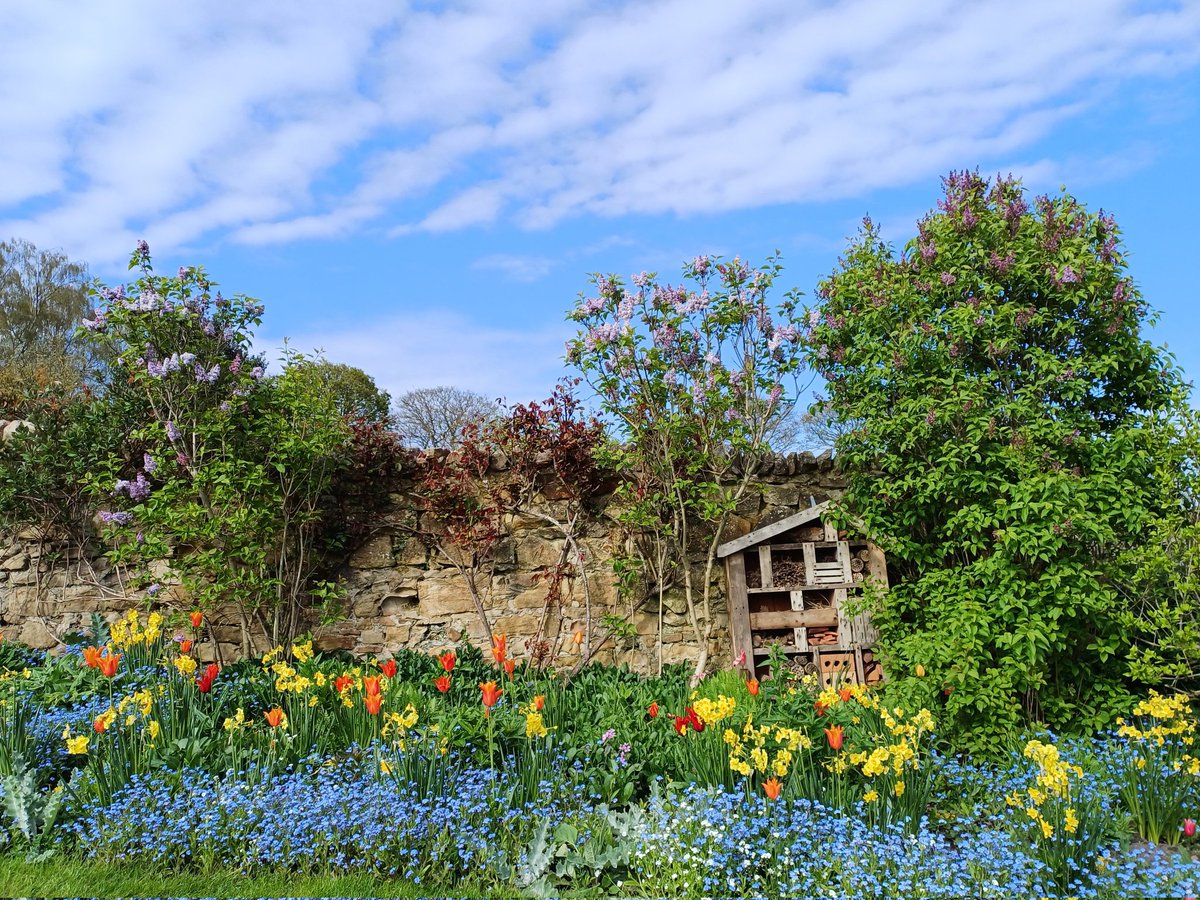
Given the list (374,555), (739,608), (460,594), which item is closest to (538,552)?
(460,594)

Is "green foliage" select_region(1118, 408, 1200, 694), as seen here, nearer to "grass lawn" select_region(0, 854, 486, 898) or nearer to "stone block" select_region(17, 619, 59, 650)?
"grass lawn" select_region(0, 854, 486, 898)

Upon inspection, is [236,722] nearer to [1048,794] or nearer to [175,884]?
[175,884]

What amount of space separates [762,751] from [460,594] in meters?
4.05

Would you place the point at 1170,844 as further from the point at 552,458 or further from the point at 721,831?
the point at 552,458

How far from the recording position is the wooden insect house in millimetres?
6844

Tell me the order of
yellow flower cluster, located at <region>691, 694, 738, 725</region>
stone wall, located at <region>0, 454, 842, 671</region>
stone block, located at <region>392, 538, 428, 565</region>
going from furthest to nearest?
stone block, located at <region>392, 538, 428, 565</region> < stone wall, located at <region>0, 454, 842, 671</region> < yellow flower cluster, located at <region>691, 694, 738, 725</region>

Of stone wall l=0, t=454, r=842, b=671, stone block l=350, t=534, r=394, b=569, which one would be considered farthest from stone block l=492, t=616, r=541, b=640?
stone block l=350, t=534, r=394, b=569

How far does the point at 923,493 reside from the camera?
6125mm

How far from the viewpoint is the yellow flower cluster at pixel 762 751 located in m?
3.79

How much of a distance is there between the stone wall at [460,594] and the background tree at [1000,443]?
3.28ft

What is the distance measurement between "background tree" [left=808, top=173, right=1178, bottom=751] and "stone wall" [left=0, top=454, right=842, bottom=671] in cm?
100

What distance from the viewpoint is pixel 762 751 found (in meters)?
3.86

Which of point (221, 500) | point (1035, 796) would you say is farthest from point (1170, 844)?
point (221, 500)

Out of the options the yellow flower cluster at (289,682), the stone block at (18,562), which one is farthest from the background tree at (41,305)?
the yellow flower cluster at (289,682)
